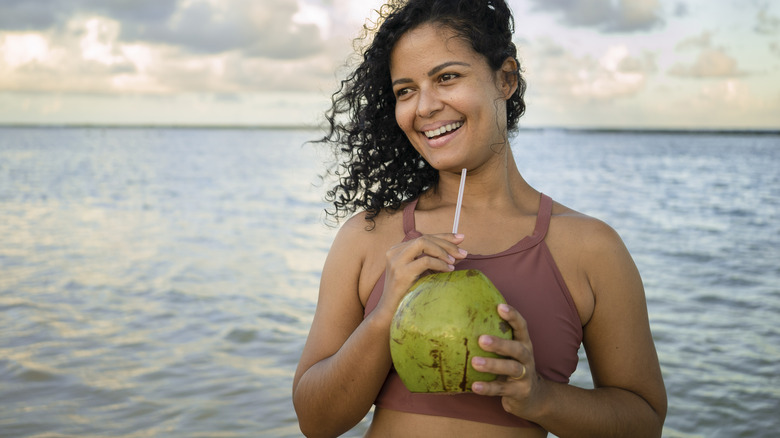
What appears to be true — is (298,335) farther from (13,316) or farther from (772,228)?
(772,228)

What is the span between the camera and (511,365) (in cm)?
135

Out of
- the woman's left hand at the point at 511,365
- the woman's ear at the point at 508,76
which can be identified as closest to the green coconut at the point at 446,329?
the woman's left hand at the point at 511,365

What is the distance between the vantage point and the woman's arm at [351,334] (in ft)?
4.90

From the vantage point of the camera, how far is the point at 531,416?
1546 mm

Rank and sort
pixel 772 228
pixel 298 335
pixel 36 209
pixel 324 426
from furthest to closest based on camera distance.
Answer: pixel 36 209, pixel 772 228, pixel 298 335, pixel 324 426

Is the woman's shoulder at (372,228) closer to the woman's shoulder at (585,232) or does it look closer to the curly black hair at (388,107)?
the curly black hair at (388,107)

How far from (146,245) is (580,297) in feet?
27.8

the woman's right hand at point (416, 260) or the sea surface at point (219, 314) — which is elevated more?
the woman's right hand at point (416, 260)

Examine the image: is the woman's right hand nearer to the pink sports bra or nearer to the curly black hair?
the pink sports bra

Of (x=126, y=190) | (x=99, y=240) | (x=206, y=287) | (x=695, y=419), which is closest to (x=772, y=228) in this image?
(x=695, y=419)

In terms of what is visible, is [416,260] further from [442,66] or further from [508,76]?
[508,76]

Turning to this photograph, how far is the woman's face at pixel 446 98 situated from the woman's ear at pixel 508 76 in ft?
0.22

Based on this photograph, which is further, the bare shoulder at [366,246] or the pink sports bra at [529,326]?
the bare shoulder at [366,246]

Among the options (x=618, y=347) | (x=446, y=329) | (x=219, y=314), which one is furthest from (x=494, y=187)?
(x=219, y=314)
